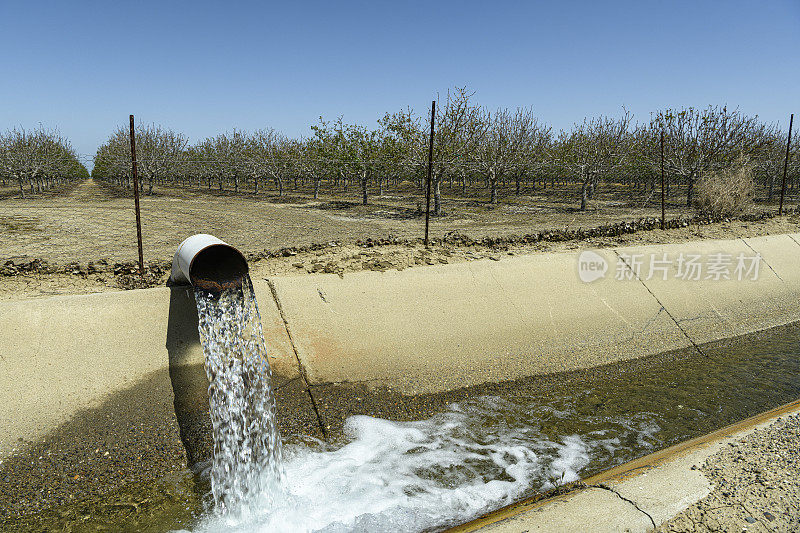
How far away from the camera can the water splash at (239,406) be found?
411 centimetres

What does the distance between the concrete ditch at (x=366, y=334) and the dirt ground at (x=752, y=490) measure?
2815 mm

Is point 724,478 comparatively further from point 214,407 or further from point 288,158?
point 288,158

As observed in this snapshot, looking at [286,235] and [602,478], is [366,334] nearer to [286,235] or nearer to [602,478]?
[602,478]

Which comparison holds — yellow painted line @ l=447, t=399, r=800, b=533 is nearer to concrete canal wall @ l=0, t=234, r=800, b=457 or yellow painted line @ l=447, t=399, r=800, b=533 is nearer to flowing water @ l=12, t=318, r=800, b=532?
flowing water @ l=12, t=318, r=800, b=532

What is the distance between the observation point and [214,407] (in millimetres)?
4559

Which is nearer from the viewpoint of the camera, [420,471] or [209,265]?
[420,471]

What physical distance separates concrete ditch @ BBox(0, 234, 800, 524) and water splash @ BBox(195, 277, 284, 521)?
316 millimetres

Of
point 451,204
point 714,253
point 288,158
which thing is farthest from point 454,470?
point 288,158

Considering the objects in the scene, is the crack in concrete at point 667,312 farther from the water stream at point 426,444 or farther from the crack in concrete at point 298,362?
the crack in concrete at point 298,362

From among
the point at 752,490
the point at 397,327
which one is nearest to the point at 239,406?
the point at 397,327

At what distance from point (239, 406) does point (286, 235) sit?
1081cm

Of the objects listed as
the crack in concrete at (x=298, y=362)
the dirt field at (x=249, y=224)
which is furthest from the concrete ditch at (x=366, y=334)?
the dirt field at (x=249, y=224)

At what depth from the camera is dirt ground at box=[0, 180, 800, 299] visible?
267 inches

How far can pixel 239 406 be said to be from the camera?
4652mm
